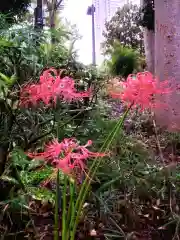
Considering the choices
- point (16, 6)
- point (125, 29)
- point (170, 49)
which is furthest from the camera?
point (125, 29)

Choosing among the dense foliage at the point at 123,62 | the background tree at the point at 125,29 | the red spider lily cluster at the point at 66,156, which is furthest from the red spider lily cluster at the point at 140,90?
the background tree at the point at 125,29

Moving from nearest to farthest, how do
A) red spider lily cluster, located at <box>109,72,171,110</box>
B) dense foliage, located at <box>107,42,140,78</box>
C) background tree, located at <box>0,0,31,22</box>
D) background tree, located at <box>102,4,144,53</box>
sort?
1. red spider lily cluster, located at <box>109,72,171,110</box>
2. background tree, located at <box>0,0,31,22</box>
3. dense foliage, located at <box>107,42,140,78</box>
4. background tree, located at <box>102,4,144,53</box>

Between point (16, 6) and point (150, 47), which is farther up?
point (16, 6)

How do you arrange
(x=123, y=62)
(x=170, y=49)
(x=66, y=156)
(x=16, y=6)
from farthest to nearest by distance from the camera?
(x=123, y=62) → (x=16, y=6) → (x=170, y=49) → (x=66, y=156)

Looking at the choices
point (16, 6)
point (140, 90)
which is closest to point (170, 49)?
point (140, 90)

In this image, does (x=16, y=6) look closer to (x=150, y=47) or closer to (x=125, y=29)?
(x=150, y=47)

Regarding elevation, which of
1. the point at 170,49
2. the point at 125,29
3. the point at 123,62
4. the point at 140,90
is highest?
the point at 125,29

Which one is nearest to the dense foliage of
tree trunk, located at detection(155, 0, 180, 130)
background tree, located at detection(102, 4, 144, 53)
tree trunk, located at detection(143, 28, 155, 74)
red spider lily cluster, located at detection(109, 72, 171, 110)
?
tree trunk, located at detection(143, 28, 155, 74)

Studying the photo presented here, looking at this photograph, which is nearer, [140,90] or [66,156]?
[66,156]

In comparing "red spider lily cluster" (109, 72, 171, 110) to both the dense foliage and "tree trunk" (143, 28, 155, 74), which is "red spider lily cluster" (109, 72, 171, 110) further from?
the dense foliage

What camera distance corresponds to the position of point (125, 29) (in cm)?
1603

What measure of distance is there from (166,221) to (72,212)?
108 centimetres

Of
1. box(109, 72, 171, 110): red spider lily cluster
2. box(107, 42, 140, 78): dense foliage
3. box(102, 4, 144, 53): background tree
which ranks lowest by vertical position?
box(107, 42, 140, 78): dense foliage

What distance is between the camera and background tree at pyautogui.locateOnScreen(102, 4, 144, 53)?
15.9m
